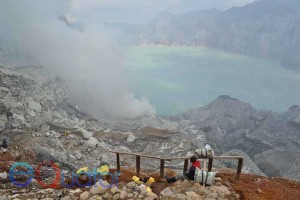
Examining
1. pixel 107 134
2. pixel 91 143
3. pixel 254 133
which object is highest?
pixel 91 143

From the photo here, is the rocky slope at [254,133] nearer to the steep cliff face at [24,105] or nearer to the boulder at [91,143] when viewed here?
the boulder at [91,143]

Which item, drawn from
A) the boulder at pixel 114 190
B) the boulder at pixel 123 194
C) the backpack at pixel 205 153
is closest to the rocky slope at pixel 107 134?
the boulder at pixel 114 190

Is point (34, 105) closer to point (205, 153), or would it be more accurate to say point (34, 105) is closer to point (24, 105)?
point (24, 105)

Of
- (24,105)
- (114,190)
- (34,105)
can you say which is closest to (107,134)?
(34,105)

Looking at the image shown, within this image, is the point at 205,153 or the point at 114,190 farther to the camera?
the point at 205,153

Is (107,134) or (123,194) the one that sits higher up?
(123,194)

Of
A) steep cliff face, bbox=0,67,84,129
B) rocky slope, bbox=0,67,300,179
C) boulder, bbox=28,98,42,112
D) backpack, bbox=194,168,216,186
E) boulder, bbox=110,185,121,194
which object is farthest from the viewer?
boulder, bbox=28,98,42,112

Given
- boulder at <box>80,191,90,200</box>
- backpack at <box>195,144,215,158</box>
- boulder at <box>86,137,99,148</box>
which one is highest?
backpack at <box>195,144,215,158</box>

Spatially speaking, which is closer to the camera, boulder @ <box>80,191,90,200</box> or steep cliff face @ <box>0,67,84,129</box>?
boulder @ <box>80,191,90,200</box>

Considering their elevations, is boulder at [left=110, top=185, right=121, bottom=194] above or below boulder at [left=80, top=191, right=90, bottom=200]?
above

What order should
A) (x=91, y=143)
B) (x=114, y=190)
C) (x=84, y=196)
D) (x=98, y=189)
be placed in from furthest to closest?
(x=91, y=143)
(x=98, y=189)
(x=114, y=190)
(x=84, y=196)

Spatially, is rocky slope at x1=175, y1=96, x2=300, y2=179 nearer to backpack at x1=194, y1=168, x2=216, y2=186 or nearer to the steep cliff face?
the steep cliff face

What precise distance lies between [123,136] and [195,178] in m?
36.2

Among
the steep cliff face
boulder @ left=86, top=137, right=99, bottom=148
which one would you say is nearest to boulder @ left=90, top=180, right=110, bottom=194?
boulder @ left=86, top=137, right=99, bottom=148
